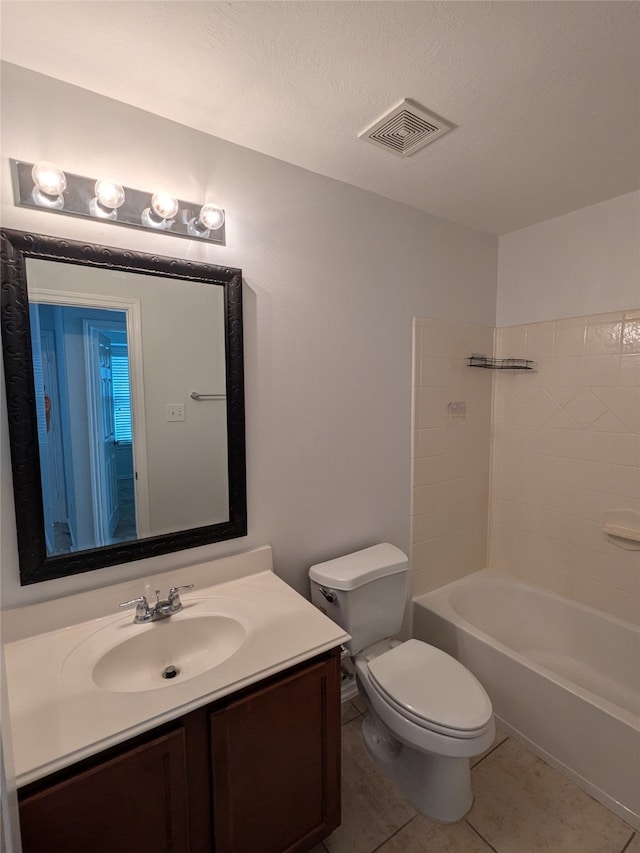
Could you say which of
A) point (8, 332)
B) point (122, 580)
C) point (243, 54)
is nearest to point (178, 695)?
point (122, 580)

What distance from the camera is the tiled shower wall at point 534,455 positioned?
1.98 m

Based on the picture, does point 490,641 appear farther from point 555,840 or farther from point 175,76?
point 175,76

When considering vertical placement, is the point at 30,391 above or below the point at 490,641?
above

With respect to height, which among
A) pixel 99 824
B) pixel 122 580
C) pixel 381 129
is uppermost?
pixel 381 129

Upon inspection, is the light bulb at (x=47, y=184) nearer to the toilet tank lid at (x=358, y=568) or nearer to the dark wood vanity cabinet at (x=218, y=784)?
the dark wood vanity cabinet at (x=218, y=784)

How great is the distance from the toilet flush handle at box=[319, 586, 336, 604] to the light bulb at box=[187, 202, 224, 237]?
143 centimetres

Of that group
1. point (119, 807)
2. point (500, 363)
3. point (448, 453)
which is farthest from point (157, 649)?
point (500, 363)

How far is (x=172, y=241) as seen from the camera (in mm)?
1388

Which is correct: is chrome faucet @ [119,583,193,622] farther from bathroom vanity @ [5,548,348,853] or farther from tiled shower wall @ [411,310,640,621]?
tiled shower wall @ [411,310,640,621]

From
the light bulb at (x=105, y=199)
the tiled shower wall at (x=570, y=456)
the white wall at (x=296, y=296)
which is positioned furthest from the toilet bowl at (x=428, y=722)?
the light bulb at (x=105, y=199)

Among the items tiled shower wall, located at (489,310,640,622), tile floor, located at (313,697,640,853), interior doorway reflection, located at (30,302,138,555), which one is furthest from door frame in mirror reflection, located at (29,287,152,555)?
tiled shower wall, located at (489,310,640,622)

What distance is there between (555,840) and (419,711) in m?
0.64

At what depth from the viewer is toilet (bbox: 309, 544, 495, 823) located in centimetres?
138

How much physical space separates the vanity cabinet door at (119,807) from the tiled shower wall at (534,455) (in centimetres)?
146
